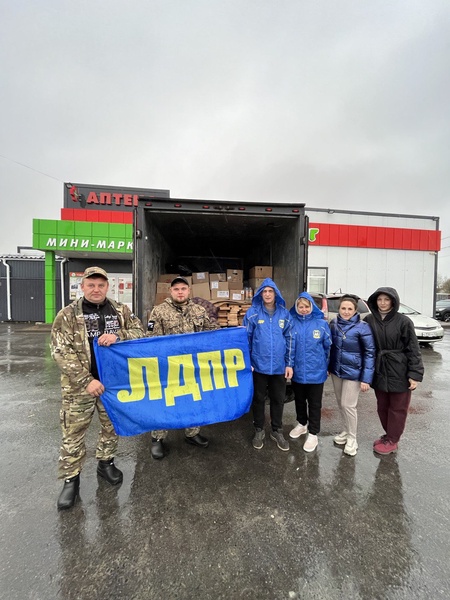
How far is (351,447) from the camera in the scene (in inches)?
119

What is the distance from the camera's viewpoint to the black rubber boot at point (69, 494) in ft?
7.21

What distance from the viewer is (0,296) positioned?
15023 millimetres

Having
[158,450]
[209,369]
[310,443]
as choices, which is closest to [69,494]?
[158,450]

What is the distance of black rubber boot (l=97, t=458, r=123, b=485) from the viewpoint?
2.48 metres

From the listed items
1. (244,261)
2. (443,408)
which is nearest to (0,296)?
(244,261)

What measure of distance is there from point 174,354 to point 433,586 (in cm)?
238

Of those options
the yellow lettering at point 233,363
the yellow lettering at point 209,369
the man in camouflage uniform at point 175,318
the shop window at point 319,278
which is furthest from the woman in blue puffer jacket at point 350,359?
the shop window at point 319,278

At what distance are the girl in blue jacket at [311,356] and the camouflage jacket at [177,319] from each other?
979 millimetres

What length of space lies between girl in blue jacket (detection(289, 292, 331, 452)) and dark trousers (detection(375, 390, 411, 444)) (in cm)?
68

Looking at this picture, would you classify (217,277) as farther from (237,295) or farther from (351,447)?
(351,447)

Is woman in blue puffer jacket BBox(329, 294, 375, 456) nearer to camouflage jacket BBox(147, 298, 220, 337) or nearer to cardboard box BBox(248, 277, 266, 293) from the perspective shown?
camouflage jacket BBox(147, 298, 220, 337)

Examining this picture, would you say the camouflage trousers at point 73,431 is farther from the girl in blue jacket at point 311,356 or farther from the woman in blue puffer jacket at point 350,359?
the woman in blue puffer jacket at point 350,359

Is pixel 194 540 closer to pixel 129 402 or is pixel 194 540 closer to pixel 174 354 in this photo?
pixel 129 402

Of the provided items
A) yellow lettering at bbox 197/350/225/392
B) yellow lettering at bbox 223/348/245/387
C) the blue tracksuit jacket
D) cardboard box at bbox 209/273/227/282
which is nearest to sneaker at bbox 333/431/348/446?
the blue tracksuit jacket
